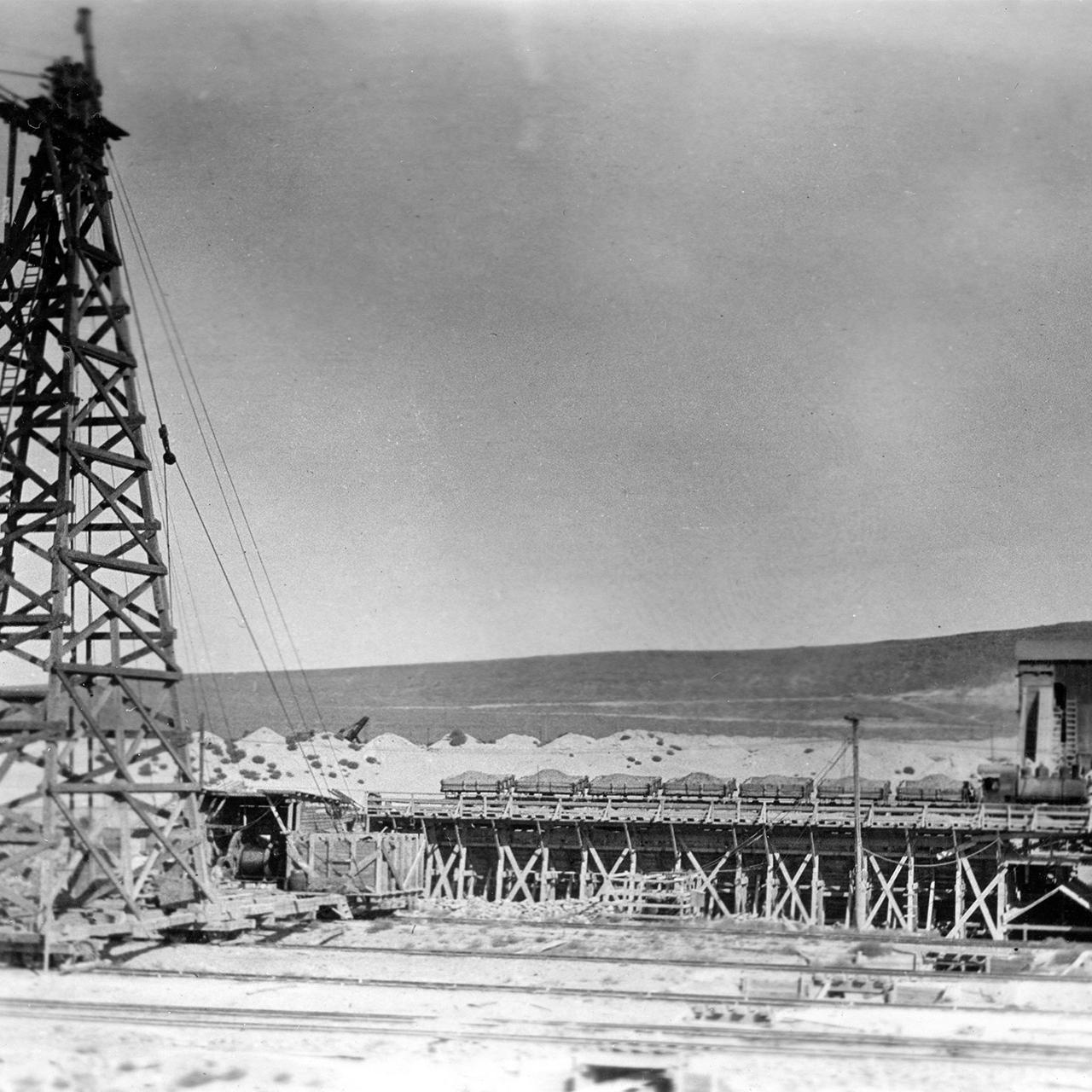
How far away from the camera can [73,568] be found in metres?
17.4

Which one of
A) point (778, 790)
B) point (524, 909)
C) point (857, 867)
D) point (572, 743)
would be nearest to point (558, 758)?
point (572, 743)

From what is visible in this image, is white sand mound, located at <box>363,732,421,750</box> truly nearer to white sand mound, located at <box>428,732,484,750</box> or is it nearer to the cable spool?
white sand mound, located at <box>428,732,484,750</box>

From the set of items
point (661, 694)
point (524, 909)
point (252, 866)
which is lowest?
point (524, 909)

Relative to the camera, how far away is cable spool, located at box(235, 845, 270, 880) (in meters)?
25.0

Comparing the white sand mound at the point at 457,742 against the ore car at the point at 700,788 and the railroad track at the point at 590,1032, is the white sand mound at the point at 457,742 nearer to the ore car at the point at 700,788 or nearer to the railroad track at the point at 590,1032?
the ore car at the point at 700,788

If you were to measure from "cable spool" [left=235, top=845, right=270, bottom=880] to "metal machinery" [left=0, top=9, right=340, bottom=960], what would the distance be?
17.8 ft

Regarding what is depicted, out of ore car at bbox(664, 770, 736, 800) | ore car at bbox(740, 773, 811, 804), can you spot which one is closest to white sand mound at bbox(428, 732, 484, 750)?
ore car at bbox(664, 770, 736, 800)

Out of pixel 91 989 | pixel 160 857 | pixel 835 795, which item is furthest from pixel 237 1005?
pixel 835 795

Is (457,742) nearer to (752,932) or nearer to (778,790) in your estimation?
(778,790)

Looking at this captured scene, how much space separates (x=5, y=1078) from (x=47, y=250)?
41.6 feet

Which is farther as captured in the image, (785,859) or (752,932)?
(785,859)

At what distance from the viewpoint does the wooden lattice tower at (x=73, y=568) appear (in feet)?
55.4

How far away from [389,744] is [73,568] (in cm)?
4738

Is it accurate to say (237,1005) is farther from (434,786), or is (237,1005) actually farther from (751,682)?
(751,682)
